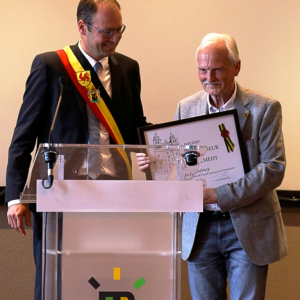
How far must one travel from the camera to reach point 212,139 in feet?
6.15

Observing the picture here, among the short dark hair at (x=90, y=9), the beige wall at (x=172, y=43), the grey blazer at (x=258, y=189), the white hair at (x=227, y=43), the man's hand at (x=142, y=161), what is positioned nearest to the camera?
the man's hand at (x=142, y=161)

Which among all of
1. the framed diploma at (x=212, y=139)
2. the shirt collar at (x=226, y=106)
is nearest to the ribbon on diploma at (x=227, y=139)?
the framed diploma at (x=212, y=139)

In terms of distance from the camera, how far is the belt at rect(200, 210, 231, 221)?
190 cm

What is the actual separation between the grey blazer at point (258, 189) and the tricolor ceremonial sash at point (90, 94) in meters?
0.57

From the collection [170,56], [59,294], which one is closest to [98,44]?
[170,56]

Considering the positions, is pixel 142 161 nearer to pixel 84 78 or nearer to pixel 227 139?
pixel 227 139

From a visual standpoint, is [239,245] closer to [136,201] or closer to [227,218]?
[227,218]

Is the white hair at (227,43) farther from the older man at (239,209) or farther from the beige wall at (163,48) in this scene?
the beige wall at (163,48)

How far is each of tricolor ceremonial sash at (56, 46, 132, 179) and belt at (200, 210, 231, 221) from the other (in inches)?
21.1

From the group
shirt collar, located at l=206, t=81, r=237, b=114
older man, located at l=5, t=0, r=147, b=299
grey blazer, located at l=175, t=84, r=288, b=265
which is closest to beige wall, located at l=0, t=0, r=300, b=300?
older man, located at l=5, t=0, r=147, b=299

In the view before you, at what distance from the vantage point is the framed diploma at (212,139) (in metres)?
1.85

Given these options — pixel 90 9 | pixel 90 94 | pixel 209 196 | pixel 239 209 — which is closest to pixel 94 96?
pixel 90 94

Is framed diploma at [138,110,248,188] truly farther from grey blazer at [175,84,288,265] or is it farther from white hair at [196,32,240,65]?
white hair at [196,32,240,65]

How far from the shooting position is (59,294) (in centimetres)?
129
